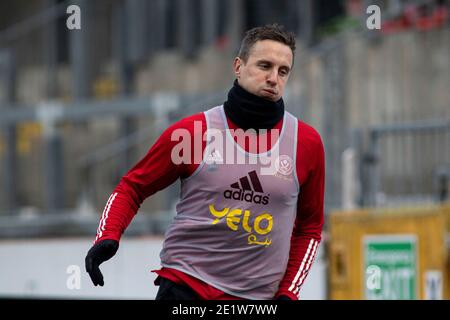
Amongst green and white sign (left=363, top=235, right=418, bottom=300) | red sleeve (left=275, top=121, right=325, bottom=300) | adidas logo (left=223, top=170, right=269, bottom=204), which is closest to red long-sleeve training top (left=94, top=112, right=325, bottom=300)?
red sleeve (left=275, top=121, right=325, bottom=300)

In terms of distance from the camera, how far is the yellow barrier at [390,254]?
10859 mm

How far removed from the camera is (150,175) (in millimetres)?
6070

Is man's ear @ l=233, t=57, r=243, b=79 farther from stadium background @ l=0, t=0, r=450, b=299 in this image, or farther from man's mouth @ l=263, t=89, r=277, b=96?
stadium background @ l=0, t=0, r=450, b=299

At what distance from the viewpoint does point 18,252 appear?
504 inches

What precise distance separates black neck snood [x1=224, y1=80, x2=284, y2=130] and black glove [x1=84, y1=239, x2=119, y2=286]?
76cm

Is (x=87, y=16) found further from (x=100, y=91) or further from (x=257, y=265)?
(x=257, y=265)

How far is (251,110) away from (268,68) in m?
0.19

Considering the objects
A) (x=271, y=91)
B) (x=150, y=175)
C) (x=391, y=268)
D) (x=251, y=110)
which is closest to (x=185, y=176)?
(x=150, y=175)

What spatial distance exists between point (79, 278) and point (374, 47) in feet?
11.0

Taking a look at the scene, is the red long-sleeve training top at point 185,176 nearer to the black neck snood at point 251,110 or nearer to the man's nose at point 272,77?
the black neck snood at point 251,110

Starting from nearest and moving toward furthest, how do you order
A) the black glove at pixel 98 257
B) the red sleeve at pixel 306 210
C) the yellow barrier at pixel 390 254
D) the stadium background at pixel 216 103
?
the black glove at pixel 98 257 → the red sleeve at pixel 306 210 → the yellow barrier at pixel 390 254 → the stadium background at pixel 216 103

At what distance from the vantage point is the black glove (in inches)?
227

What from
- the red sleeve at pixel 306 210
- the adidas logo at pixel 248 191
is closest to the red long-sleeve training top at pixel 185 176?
the red sleeve at pixel 306 210

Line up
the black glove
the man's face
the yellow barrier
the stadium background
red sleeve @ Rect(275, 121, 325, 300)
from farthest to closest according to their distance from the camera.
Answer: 1. the stadium background
2. the yellow barrier
3. red sleeve @ Rect(275, 121, 325, 300)
4. the man's face
5. the black glove
